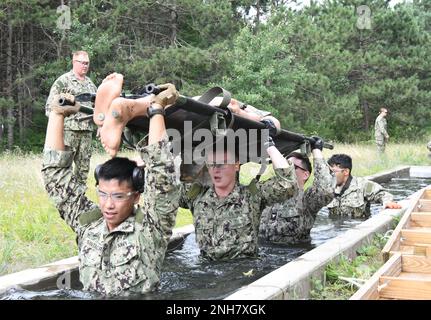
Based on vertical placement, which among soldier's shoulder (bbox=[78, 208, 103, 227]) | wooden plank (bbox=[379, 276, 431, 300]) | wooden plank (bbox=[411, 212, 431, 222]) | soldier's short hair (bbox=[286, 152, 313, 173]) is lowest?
wooden plank (bbox=[379, 276, 431, 300])

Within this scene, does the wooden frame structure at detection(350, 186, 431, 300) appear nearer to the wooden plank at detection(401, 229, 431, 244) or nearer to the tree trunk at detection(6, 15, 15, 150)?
the wooden plank at detection(401, 229, 431, 244)

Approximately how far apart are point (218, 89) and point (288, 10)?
25.1 metres

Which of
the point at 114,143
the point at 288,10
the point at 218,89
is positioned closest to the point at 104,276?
the point at 114,143

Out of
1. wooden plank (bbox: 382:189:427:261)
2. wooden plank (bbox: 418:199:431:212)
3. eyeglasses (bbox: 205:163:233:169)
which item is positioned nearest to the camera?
wooden plank (bbox: 382:189:427:261)

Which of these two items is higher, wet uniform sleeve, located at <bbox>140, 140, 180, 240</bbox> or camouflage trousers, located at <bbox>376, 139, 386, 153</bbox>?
camouflage trousers, located at <bbox>376, 139, 386, 153</bbox>

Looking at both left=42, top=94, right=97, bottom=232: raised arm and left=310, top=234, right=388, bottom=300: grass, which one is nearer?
left=42, top=94, right=97, bottom=232: raised arm

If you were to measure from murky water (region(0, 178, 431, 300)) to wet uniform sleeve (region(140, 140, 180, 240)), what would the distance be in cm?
60

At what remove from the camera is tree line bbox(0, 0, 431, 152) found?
72.8ft

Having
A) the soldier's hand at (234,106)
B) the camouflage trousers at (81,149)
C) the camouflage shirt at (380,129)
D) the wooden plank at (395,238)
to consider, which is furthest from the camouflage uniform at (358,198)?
the camouflage shirt at (380,129)

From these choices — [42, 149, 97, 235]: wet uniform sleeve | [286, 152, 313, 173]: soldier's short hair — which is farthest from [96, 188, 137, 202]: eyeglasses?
[286, 152, 313, 173]: soldier's short hair

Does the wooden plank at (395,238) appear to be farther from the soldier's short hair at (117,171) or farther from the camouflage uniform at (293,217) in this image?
the soldier's short hair at (117,171)

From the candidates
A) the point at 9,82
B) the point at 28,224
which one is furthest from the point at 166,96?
the point at 9,82

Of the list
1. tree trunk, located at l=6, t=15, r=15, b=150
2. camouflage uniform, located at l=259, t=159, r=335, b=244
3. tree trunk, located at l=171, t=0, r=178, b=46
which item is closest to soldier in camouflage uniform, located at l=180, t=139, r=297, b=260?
camouflage uniform, located at l=259, t=159, r=335, b=244

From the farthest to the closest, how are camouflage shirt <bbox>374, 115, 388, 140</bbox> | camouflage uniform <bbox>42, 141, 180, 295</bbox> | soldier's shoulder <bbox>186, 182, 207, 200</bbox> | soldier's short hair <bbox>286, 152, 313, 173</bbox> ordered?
camouflage shirt <bbox>374, 115, 388, 140</bbox> < soldier's short hair <bbox>286, 152, 313, 173</bbox> < soldier's shoulder <bbox>186, 182, 207, 200</bbox> < camouflage uniform <bbox>42, 141, 180, 295</bbox>
